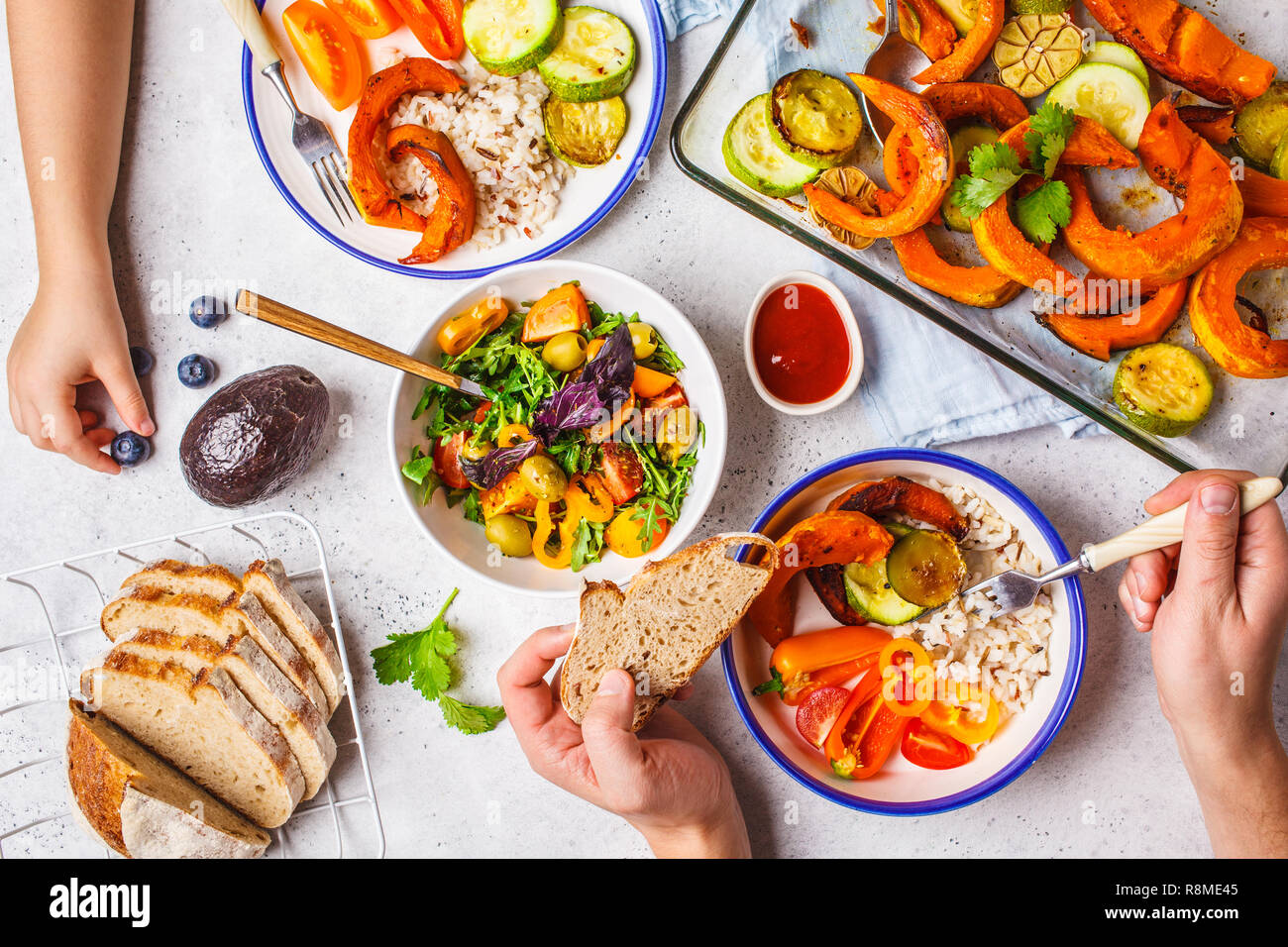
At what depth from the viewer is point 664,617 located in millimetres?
1768

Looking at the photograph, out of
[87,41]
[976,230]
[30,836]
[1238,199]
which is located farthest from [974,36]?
[30,836]

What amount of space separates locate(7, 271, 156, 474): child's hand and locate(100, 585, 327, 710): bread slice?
420 millimetres

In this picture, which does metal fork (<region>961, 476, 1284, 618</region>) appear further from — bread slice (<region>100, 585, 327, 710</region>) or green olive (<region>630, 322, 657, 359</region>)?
bread slice (<region>100, 585, 327, 710</region>)

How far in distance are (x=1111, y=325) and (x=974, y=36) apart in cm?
68

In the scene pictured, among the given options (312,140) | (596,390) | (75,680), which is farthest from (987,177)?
(75,680)

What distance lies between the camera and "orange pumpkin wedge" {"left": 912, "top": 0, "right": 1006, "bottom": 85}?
175cm

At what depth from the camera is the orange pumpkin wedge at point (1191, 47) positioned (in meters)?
1.75

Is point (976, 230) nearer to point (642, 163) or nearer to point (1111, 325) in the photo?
point (1111, 325)

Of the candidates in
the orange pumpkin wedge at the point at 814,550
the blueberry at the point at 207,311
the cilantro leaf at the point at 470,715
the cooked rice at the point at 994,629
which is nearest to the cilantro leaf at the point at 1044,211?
the cooked rice at the point at 994,629

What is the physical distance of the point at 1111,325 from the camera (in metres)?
1.76

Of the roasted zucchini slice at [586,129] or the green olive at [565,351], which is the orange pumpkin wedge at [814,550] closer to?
the green olive at [565,351]

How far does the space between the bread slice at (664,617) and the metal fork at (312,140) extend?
1174 millimetres
